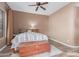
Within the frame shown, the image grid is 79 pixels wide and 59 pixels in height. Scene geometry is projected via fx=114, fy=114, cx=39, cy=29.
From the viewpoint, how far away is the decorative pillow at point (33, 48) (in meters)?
2.19

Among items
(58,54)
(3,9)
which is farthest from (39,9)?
(58,54)

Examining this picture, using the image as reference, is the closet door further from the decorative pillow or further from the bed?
the decorative pillow

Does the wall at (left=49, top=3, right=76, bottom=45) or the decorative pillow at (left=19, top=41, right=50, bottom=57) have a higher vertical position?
the wall at (left=49, top=3, right=76, bottom=45)

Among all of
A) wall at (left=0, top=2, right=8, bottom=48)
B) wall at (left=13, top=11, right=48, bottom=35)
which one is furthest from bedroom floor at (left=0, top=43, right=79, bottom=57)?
wall at (left=13, top=11, right=48, bottom=35)

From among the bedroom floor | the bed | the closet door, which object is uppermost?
the closet door

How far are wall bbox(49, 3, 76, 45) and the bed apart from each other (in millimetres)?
215

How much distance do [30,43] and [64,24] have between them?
0.76 metres

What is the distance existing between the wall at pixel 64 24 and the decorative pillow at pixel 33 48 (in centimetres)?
24

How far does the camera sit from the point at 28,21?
2236 millimetres

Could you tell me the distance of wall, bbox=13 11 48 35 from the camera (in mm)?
2195

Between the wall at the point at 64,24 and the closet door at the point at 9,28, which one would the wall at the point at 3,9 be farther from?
the wall at the point at 64,24

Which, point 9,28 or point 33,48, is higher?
point 9,28

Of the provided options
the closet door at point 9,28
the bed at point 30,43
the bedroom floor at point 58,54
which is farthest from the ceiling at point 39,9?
the bedroom floor at point 58,54

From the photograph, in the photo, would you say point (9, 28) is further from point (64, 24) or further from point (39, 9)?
point (64, 24)
